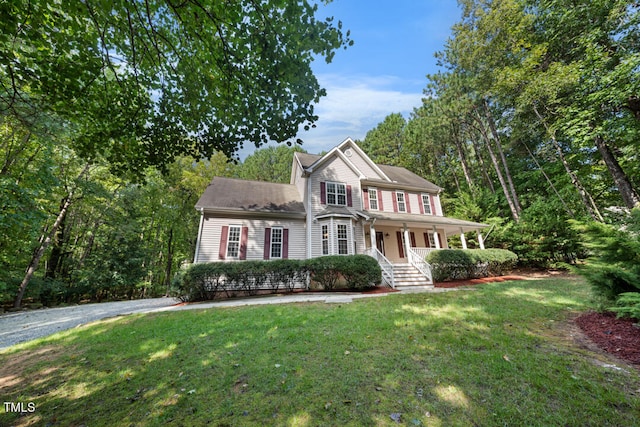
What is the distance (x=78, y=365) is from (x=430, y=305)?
7489 mm

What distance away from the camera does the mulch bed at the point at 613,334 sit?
3.16 metres

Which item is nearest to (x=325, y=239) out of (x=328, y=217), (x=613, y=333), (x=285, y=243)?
(x=328, y=217)

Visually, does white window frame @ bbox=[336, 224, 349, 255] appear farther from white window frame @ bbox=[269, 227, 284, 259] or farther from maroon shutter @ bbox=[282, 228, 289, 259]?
white window frame @ bbox=[269, 227, 284, 259]

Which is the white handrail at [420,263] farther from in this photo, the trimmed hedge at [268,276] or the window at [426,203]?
the window at [426,203]

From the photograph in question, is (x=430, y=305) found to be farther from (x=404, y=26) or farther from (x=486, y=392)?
(x=404, y=26)

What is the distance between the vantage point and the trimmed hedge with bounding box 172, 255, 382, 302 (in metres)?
9.98

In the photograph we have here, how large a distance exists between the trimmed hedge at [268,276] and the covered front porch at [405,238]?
5.84 ft

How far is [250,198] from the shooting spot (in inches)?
591

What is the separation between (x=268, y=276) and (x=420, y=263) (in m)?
7.85

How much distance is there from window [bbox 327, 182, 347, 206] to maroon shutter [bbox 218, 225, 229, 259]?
6289 mm

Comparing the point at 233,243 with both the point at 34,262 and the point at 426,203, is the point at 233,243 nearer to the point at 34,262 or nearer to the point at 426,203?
the point at 34,262

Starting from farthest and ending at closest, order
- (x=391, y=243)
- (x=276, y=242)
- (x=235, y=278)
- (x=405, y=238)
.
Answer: (x=391, y=243) → (x=405, y=238) → (x=276, y=242) → (x=235, y=278)

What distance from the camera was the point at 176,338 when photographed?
4836 mm

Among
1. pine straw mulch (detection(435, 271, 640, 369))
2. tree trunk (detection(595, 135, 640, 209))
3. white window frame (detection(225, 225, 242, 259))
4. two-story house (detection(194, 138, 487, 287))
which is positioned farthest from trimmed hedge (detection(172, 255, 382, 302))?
tree trunk (detection(595, 135, 640, 209))
